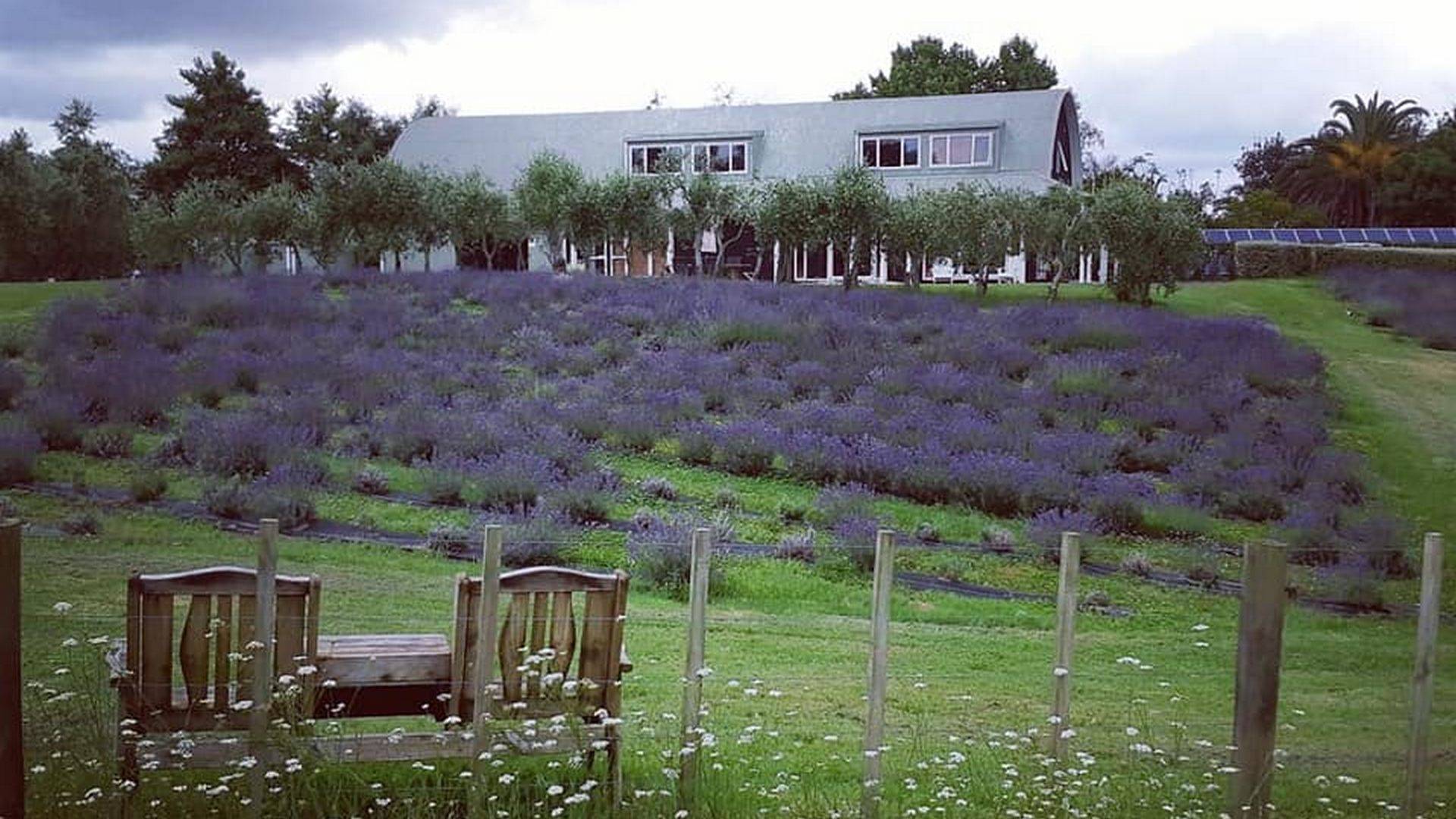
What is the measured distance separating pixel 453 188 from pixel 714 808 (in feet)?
54.9

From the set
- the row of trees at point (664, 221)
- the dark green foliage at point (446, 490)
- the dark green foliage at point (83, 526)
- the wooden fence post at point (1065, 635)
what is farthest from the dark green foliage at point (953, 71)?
the wooden fence post at point (1065, 635)

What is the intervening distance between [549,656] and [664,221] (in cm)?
1705

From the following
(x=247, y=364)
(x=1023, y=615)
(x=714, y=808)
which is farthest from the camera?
(x=247, y=364)

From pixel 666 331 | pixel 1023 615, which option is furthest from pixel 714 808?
pixel 666 331

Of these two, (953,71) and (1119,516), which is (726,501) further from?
(953,71)

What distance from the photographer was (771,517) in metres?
11.0

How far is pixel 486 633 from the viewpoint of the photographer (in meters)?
4.96

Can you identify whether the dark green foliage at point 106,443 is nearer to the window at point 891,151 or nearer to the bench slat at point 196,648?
the bench slat at point 196,648

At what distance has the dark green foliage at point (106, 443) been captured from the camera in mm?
11039

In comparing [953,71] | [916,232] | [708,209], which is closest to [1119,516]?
[916,232]

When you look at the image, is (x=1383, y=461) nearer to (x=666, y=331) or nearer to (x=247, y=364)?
(x=666, y=331)

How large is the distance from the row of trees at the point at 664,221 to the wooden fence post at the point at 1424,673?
34.9 feet

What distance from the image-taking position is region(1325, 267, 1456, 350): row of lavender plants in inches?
500

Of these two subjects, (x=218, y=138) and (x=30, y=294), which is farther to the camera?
(x=218, y=138)
